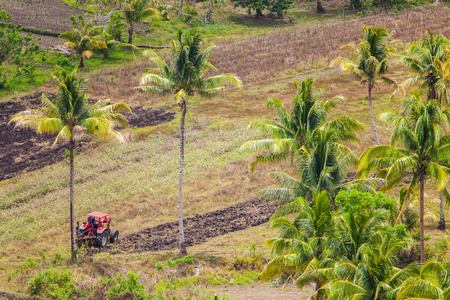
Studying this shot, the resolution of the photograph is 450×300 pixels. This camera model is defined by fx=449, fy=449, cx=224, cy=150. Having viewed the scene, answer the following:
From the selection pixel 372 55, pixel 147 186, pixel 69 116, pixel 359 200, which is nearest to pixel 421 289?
pixel 359 200

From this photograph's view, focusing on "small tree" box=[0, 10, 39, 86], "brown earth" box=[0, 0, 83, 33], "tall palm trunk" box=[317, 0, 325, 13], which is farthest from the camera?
"tall palm trunk" box=[317, 0, 325, 13]

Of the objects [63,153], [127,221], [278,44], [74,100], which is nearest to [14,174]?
[63,153]

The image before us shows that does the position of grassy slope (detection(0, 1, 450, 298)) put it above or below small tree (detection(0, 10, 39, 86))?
below

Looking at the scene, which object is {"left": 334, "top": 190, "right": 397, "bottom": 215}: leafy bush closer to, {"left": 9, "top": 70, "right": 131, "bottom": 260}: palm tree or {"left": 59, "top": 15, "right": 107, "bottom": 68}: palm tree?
{"left": 9, "top": 70, "right": 131, "bottom": 260}: palm tree

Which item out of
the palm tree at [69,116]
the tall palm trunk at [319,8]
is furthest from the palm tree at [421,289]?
the tall palm trunk at [319,8]

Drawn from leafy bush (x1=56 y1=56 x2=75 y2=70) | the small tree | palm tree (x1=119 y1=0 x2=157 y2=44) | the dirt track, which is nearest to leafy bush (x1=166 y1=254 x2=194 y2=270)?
the dirt track

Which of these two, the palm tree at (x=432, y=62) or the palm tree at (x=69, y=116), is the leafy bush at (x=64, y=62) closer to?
the palm tree at (x=69, y=116)
